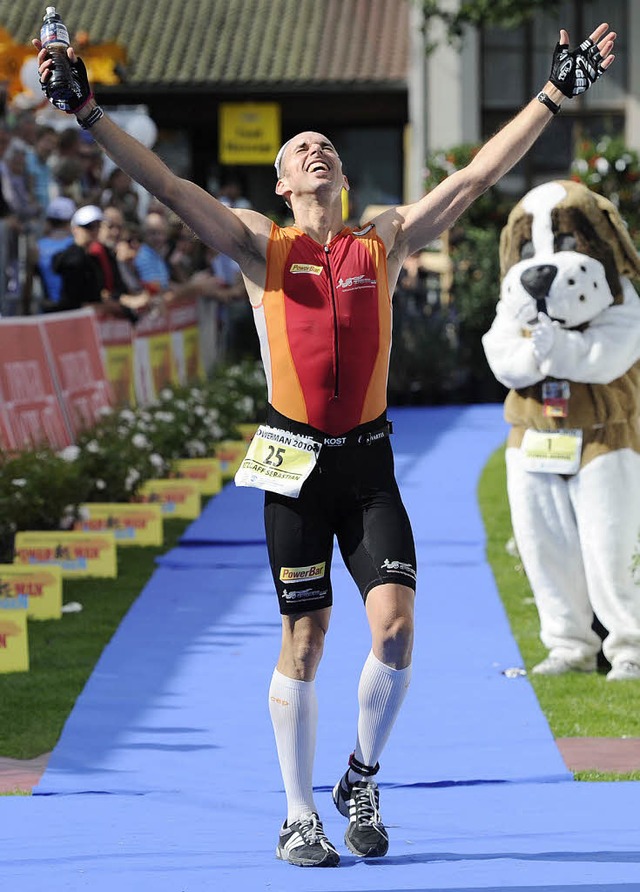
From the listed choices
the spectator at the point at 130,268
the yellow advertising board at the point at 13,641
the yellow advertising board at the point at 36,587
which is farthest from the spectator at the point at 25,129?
the yellow advertising board at the point at 13,641

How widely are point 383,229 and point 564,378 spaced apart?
7.91 feet

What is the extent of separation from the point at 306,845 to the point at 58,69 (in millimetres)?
2260

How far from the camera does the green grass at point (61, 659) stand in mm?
6789

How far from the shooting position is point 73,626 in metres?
8.69

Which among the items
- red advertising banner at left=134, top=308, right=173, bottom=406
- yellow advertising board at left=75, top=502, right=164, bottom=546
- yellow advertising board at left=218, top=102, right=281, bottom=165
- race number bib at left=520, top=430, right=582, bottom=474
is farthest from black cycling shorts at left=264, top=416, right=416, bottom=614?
yellow advertising board at left=218, top=102, right=281, bottom=165

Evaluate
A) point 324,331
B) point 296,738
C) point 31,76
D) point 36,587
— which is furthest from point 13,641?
point 31,76

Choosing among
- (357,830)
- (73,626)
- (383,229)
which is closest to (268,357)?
(383,229)

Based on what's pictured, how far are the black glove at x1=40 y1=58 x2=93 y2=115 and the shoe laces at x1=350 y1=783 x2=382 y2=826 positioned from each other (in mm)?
2108

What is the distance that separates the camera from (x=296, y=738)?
5004mm

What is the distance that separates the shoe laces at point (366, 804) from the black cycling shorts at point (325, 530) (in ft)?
1.80

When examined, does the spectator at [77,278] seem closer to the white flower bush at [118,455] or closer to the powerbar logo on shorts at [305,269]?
the white flower bush at [118,455]

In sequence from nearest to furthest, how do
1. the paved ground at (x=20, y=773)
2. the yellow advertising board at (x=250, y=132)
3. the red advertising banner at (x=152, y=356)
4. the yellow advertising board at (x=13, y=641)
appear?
the paved ground at (x=20, y=773)
the yellow advertising board at (x=13, y=641)
the red advertising banner at (x=152, y=356)
the yellow advertising board at (x=250, y=132)

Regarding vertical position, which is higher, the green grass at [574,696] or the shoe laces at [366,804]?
the shoe laces at [366,804]

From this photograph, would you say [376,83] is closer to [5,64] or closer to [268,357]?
[5,64]
